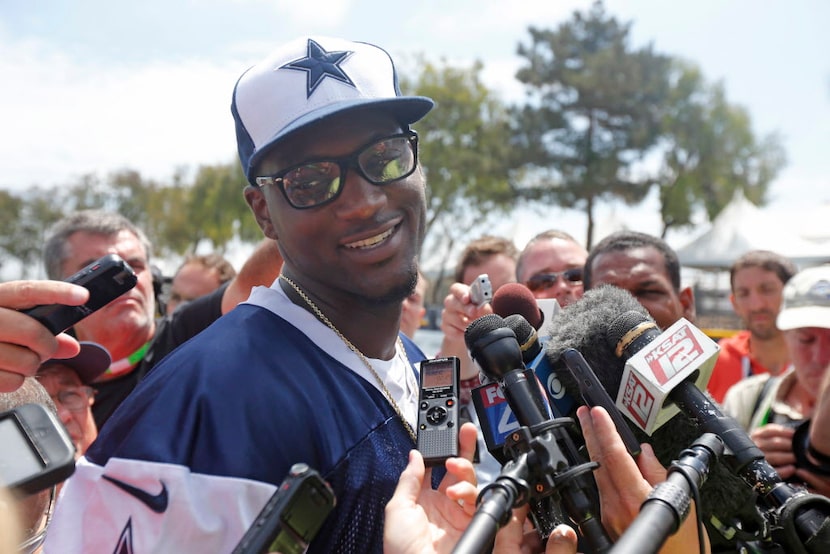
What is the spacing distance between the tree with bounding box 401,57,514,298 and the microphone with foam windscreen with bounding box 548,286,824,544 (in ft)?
95.5

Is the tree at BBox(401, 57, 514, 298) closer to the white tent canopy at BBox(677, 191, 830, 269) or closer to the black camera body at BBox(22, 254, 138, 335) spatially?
the white tent canopy at BBox(677, 191, 830, 269)

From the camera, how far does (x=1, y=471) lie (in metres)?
1.08

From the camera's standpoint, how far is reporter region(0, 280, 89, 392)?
1.59 meters

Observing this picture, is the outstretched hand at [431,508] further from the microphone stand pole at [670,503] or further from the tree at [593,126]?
the tree at [593,126]

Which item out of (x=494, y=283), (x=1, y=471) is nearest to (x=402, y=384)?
(x=1, y=471)

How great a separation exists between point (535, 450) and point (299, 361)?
0.72 meters

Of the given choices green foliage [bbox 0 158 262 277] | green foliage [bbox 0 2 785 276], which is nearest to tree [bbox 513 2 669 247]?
green foliage [bbox 0 2 785 276]

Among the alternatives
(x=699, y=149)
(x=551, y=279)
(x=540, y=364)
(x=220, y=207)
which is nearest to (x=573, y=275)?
(x=551, y=279)

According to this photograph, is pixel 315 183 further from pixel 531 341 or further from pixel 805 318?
pixel 805 318

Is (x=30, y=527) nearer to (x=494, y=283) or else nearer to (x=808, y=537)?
(x=808, y=537)

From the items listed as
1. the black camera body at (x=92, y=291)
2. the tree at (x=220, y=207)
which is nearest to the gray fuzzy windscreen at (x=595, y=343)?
the black camera body at (x=92, y=291)

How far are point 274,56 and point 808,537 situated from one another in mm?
1762

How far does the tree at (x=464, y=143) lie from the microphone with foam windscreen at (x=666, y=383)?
29.1 m

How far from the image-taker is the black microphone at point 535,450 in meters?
1.27
